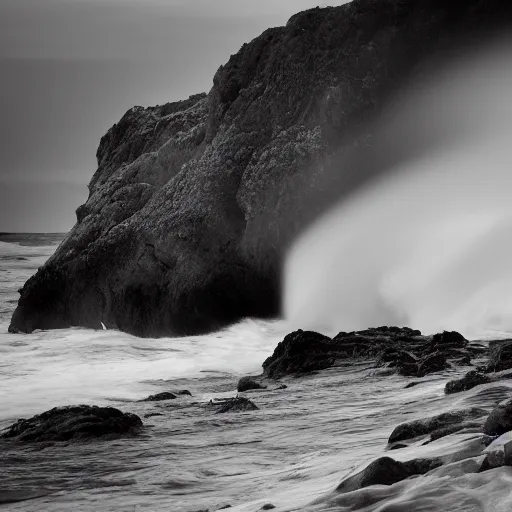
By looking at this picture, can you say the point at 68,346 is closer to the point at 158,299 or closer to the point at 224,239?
the point at 158,299

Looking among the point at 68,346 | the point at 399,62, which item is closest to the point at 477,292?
the point at 399,62

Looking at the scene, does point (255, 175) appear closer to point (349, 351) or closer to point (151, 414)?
point (349, 351)

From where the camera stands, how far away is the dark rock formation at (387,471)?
491cm

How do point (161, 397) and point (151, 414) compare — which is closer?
point (151, 414)

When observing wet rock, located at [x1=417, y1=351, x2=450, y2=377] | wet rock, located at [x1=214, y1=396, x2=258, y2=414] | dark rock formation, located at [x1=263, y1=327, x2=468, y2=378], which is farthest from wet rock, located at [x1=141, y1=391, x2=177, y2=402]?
wet rock, located at [x1=417, y1=351, x2=450, y2=377]

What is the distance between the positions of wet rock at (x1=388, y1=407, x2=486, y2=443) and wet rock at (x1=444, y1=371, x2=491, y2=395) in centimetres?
181

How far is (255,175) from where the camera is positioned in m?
18.5

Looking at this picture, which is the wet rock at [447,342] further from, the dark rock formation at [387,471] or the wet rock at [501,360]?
the dark rock formation at [387,471]

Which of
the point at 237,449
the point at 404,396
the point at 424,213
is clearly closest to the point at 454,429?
the point at 237,449

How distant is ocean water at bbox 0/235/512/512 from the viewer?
193 inches

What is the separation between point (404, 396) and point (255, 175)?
992cm

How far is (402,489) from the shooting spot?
15.4 ft

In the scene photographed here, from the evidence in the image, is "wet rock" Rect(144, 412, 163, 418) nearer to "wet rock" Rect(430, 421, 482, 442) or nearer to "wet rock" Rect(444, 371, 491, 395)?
"wet rock" Rect(444, 371, 491, 395)

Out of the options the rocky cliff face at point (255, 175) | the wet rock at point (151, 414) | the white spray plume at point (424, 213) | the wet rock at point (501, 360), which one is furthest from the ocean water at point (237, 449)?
the white spray plume at point (424, 213)
